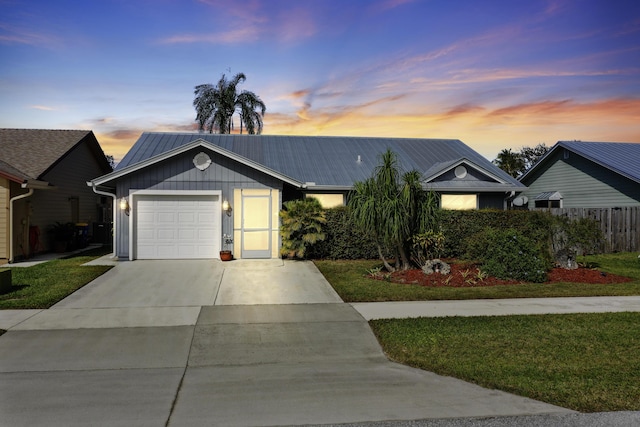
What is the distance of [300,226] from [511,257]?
6556 millimetres

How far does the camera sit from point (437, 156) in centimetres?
2202

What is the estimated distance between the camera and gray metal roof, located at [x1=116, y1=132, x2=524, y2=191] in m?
19.2

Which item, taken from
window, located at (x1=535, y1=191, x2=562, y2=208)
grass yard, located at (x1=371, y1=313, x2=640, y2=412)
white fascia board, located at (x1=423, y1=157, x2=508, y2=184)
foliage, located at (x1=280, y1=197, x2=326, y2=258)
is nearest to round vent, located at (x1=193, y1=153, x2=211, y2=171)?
foliage, located at (x1=280, y1=197, x2=326, y2=258)

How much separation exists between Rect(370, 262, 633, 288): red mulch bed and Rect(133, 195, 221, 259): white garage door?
20.8ft

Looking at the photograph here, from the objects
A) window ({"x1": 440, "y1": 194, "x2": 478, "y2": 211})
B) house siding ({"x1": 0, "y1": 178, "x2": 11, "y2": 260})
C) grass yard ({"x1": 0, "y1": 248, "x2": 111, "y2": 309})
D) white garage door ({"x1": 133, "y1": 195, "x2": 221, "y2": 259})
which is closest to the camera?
grass yard ({"x1": 0, "y1": 248, "x2": 111, "y2": 309})

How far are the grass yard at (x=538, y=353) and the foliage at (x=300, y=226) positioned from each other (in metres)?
7.66

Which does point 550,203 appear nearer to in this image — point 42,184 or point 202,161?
point 202,161

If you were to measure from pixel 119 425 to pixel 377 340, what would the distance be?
12.6 feet

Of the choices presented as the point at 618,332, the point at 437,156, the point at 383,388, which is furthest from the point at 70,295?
the point at 437,156

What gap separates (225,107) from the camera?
3856 cm

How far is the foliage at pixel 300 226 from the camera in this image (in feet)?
49.8

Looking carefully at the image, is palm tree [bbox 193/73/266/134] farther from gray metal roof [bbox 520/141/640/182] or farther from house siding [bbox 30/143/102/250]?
gray metal roof [bbox 520/141/640/182]

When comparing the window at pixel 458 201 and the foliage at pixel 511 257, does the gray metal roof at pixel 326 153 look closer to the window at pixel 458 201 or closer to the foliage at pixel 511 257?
the window at pixel 458 201

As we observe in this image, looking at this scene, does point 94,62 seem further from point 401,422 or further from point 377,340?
point 401,422
